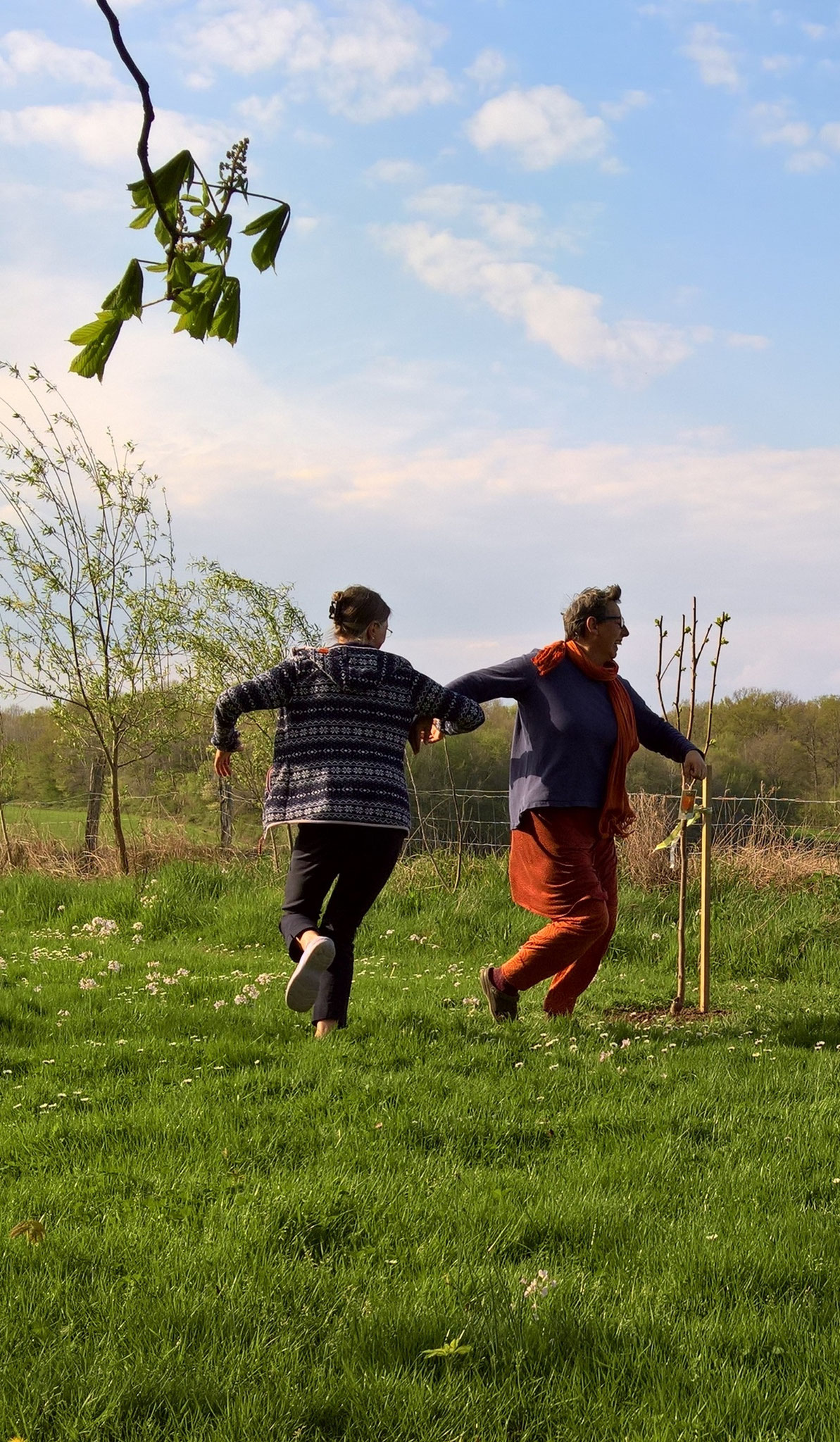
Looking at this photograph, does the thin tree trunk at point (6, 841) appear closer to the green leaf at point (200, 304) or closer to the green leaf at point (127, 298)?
the green leaf at point (200, 304)

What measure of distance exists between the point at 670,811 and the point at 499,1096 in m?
8.16

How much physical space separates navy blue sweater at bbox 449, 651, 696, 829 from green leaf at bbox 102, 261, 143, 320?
376 cm

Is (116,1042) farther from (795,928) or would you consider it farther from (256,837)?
(256,837)

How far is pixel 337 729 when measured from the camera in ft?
17.1

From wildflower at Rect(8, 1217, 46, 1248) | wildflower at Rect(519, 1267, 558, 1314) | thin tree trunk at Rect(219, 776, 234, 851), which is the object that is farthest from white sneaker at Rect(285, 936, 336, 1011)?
thin tree trunk at Rect(219, 776, 234, 851)

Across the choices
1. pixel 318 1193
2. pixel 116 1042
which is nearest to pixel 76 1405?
pixel 318 1193

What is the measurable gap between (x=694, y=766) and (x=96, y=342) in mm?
→ 4693

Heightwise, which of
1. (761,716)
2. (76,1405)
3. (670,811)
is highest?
(761,716)

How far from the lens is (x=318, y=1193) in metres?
3.43

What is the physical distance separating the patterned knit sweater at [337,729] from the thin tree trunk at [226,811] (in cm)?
970

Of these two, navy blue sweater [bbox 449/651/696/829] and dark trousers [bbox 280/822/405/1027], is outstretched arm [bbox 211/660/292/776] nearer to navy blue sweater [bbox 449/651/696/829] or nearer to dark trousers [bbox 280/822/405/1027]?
dark trousers [bbox 280/822/405/1027]

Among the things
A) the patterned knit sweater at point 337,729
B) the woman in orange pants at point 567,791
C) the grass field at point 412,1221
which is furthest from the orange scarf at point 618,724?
the grass field at point 412,1221

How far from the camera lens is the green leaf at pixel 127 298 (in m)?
2.03

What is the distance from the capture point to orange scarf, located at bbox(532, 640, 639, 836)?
19.1 ft
